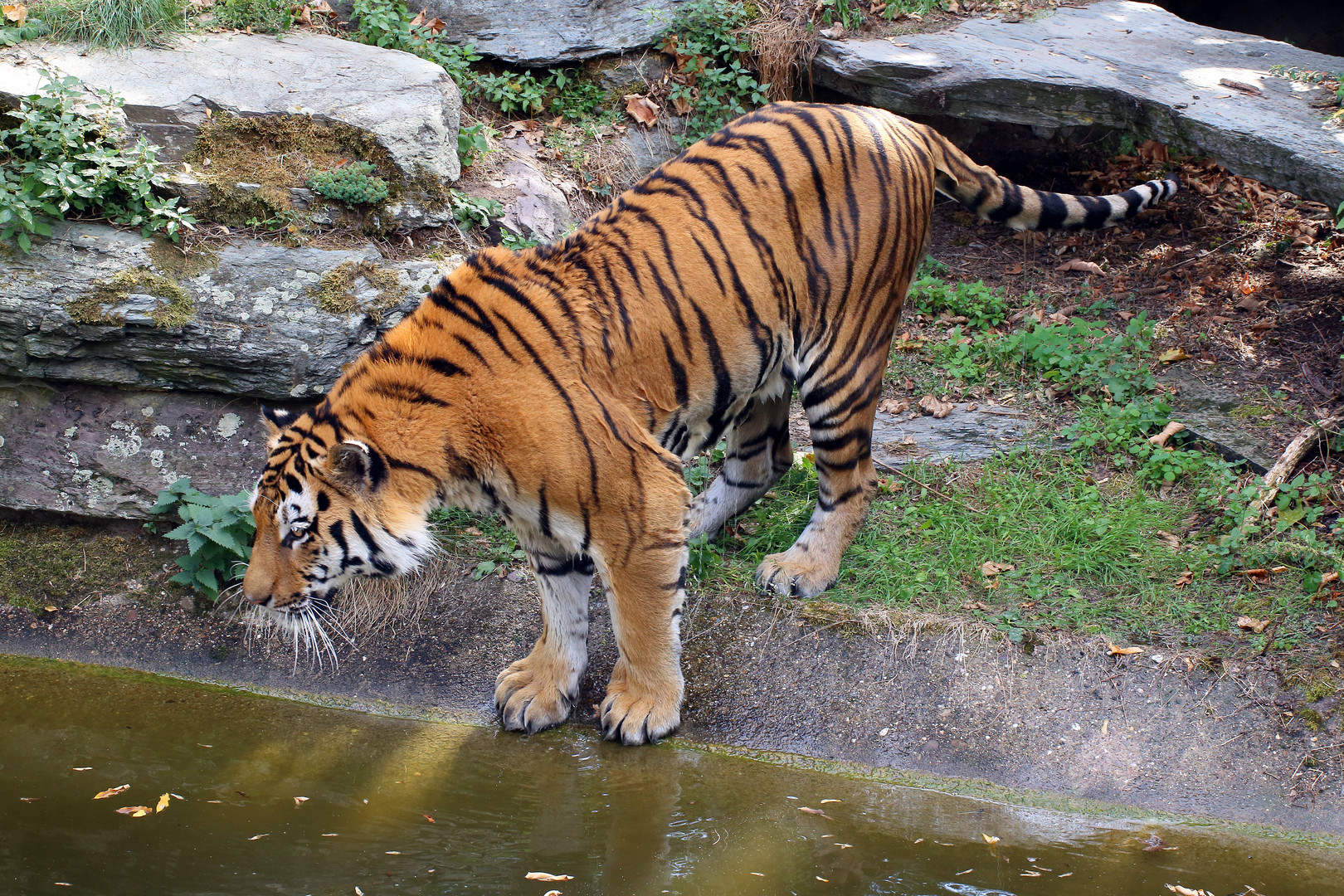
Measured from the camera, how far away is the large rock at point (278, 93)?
4.82 m

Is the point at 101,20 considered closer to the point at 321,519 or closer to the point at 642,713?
the point at 321,519

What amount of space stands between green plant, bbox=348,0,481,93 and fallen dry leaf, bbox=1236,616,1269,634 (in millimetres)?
4827

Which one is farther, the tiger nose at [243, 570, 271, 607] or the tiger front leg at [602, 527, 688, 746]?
the tiger front leg at [602, 527, 688, 746]

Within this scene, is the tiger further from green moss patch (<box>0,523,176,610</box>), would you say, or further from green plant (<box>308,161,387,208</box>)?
green plant (<box>308,161,387,208</box>)

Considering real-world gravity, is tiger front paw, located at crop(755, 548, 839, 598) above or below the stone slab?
below

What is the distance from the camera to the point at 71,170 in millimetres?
4422

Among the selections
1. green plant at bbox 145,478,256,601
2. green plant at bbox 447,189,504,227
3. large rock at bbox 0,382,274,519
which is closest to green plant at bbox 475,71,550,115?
green plant at bbox 447,189,504,227

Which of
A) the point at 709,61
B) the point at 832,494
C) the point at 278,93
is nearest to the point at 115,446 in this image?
the point at 278,93

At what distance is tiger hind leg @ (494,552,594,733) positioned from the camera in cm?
356

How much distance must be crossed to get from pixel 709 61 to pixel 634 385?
13.3 feet

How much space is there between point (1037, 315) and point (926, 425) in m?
1.17

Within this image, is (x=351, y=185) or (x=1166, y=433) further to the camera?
(x=351, y=185)

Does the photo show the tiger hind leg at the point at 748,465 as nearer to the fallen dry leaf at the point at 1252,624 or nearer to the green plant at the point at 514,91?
the fallen dry leaf at the point at 1252,624

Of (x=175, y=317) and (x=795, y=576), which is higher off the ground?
(x=175, y=317)
